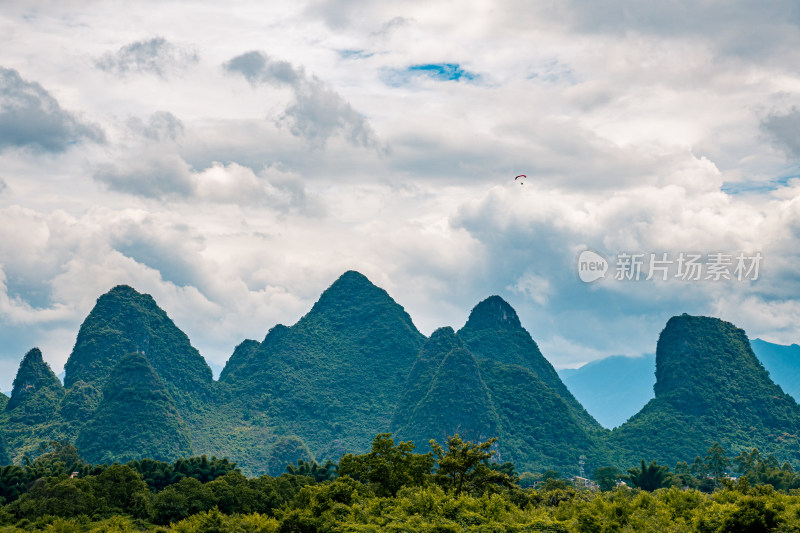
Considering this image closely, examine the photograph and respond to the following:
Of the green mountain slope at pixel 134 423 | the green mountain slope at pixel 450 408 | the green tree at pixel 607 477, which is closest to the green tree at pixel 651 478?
the green tree at pixel 607 477

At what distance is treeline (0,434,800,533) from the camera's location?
2758 centimetres

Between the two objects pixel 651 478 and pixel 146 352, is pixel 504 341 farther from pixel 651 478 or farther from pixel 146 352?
pixel 651 478

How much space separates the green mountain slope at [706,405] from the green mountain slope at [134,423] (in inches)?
2577

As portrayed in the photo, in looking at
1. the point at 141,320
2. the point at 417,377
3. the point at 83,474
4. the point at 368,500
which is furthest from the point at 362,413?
the point at 368,500

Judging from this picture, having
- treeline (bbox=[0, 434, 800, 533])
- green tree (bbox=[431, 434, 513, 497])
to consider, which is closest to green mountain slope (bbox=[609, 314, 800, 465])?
treeline (bbox=[0, 434, 800, 533])

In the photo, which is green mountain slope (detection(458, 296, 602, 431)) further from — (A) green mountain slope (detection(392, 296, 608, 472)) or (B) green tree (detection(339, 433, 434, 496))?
(B) green tree (detection(339, 433, 434, 496))

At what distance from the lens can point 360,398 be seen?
145 metres

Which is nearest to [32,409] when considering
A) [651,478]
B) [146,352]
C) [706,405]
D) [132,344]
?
[132,344]

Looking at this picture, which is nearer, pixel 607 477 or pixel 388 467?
pixel 388 467

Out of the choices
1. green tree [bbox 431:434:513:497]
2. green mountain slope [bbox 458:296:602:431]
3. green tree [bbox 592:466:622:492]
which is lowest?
Result: green tree [bbox 431:434:513:497]

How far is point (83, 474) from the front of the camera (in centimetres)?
5278

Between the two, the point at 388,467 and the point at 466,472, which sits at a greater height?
the point at 466,472

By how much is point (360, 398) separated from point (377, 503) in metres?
114

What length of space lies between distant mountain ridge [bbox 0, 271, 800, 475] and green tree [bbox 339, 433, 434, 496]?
71.1 meters
